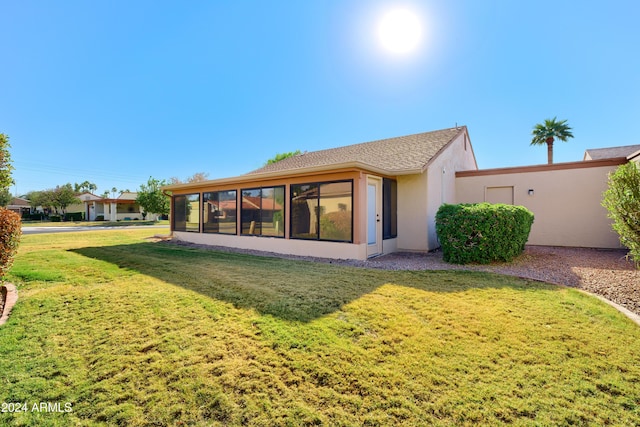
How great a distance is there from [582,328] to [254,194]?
9.33 m

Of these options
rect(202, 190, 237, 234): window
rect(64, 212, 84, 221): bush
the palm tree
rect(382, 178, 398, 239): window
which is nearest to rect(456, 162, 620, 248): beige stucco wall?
rect(382, 178, 398, 239): window

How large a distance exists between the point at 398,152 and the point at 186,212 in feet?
34.4

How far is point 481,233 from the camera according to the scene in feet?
22.8

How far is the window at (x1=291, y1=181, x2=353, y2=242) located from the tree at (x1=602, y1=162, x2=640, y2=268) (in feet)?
17.9

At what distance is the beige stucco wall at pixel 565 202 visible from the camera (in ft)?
31.3

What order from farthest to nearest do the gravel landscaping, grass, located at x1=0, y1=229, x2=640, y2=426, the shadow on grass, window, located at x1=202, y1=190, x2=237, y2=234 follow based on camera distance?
window, located at x1=202, y1=190, x2=237, y2=234 < the gravel landscaping < the shadow on grass < grass, located at x1=0, y1=229, x2=640, y2=426

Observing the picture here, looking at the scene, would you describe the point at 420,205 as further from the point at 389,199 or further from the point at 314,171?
the point at 314,171

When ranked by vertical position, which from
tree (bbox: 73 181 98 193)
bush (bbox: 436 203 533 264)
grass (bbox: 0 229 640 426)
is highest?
tree (bbox: 73 181 98 193)

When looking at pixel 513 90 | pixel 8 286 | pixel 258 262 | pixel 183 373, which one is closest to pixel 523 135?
pixel 513 90

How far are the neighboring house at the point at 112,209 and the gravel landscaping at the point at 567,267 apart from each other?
115 ft

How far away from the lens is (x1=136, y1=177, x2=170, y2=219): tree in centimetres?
2855

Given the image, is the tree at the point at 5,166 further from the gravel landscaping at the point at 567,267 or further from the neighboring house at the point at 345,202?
the gravel landscaping at the point at 567,267

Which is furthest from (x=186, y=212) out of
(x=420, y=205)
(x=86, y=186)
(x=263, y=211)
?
(x=86, y=186)

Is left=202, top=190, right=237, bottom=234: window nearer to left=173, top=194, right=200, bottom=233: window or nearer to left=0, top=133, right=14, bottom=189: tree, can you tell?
left=173, top=194, right=200, bottom=233: window
